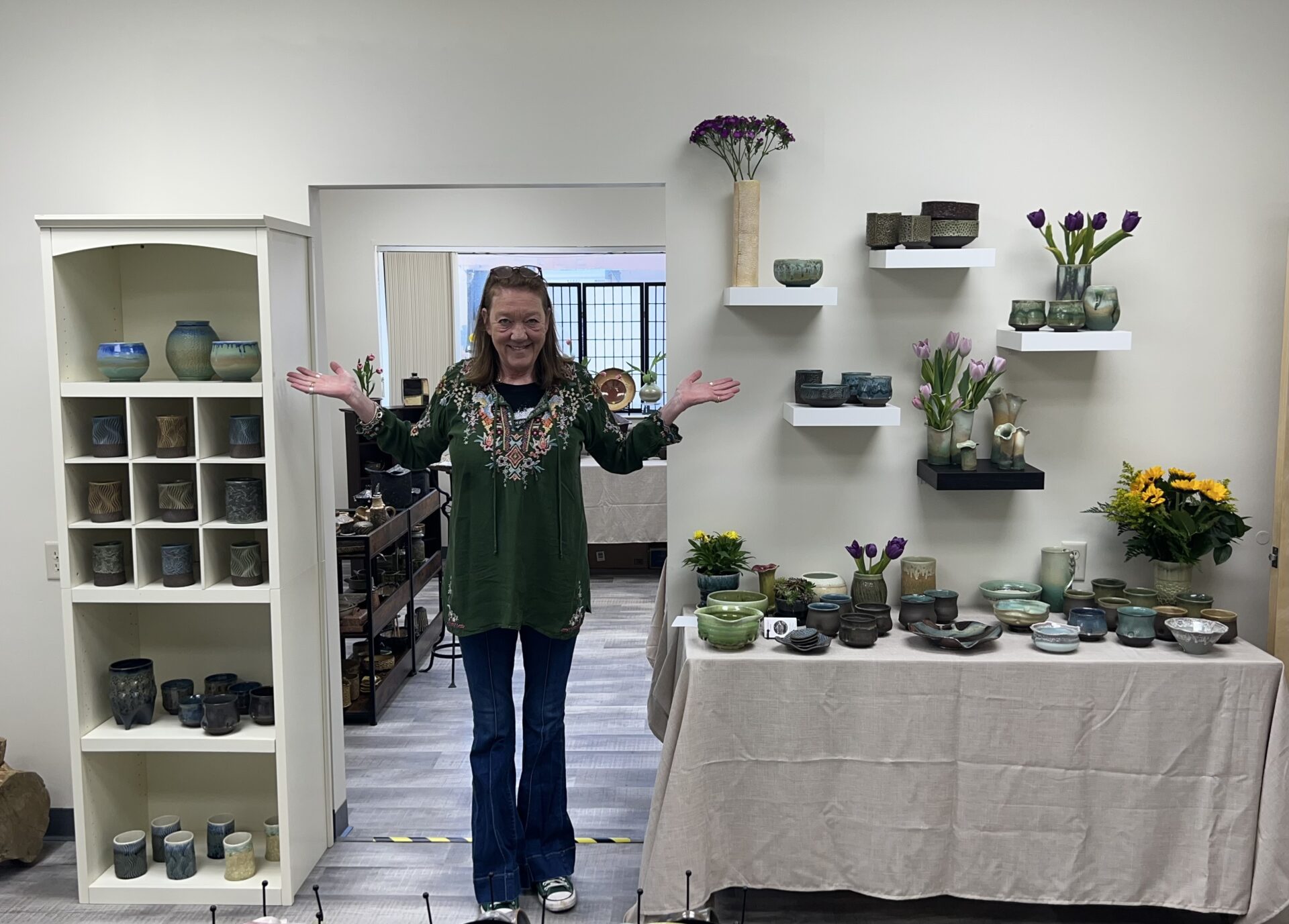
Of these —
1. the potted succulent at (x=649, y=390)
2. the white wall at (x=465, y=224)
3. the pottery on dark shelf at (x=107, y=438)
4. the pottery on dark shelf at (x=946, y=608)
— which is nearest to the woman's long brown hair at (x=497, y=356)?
the pottery on dark shelf at (x=107, y=438)

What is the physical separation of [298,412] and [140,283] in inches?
24.9

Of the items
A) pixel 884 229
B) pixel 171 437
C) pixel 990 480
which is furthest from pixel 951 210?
pixel 171 437

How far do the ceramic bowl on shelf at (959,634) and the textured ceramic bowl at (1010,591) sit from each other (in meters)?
0.21

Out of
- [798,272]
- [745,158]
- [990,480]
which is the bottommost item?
[990,480]

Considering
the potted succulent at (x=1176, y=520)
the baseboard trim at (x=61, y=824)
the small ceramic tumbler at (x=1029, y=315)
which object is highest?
the small ceramic tumbler at (x=1029, y=315)

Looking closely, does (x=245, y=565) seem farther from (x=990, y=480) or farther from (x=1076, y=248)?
(x=1076, y=248)

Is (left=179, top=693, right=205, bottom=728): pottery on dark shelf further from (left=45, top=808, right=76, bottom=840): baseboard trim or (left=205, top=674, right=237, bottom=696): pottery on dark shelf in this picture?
(left=45, top=808, right=76, bottom=840): baseboard trim

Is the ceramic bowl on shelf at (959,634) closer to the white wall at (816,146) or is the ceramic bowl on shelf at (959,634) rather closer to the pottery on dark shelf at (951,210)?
the white wall at (816,146)

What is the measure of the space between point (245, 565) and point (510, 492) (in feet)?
2.59

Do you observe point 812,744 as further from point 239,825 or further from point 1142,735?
point 239,825

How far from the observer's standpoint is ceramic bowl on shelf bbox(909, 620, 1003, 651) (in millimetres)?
2861

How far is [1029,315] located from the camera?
120 inches

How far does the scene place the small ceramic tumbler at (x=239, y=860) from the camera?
3109 mm

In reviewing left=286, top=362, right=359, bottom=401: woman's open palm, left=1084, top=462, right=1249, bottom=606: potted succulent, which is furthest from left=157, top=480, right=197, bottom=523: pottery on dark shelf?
left=1084, top=462, right=1249, bottom=606: potted succulent
